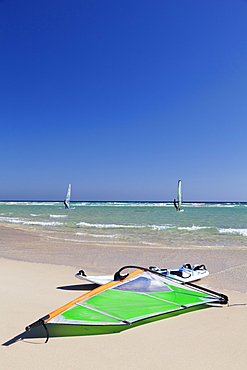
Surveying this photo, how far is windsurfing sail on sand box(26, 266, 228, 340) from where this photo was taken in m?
2.90

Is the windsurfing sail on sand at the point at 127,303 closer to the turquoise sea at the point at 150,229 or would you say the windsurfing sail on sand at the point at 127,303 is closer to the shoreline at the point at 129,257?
the shoreline at the point at 129,257

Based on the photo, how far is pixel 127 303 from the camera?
11.0 ft

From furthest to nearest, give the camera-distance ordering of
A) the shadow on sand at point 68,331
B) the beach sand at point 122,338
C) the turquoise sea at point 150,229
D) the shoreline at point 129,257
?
the turquoise sea at point 150,229 → the shoreline at point 129,257 → the shadow on sand at point 68,331 → the beach sand at point 122,338

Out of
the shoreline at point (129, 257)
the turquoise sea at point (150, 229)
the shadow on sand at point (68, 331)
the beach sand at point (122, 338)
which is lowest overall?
the turquoise sea at point (150, 229)

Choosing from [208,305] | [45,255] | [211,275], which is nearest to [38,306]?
[208,305]

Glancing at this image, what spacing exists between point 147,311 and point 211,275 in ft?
9.96

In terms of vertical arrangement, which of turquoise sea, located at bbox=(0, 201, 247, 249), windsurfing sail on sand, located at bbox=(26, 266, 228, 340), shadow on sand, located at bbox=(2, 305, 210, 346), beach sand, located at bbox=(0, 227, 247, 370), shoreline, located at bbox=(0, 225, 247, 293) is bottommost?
turquoise sea, located at bbox=(0, 201, 247, 249)

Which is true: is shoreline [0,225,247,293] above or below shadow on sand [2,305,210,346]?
below

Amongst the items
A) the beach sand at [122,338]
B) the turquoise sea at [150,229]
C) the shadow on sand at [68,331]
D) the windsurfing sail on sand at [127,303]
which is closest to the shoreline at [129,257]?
the beach sand at [122,338]

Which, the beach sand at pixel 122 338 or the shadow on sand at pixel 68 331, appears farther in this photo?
the shadow on sand at pixel 68 331

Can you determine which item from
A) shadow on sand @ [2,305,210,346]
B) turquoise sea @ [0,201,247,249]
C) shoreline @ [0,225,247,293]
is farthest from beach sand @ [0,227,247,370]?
turquoise sea @ [0,201,247,249]

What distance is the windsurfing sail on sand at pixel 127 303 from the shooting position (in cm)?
290

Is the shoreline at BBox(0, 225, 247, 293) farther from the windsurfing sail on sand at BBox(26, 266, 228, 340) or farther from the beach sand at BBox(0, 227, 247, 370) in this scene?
the windsurfing sail on sand at BBox(26, 266, 228, 340)

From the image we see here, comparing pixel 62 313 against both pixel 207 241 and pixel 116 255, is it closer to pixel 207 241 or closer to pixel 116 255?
pixel 116 255
